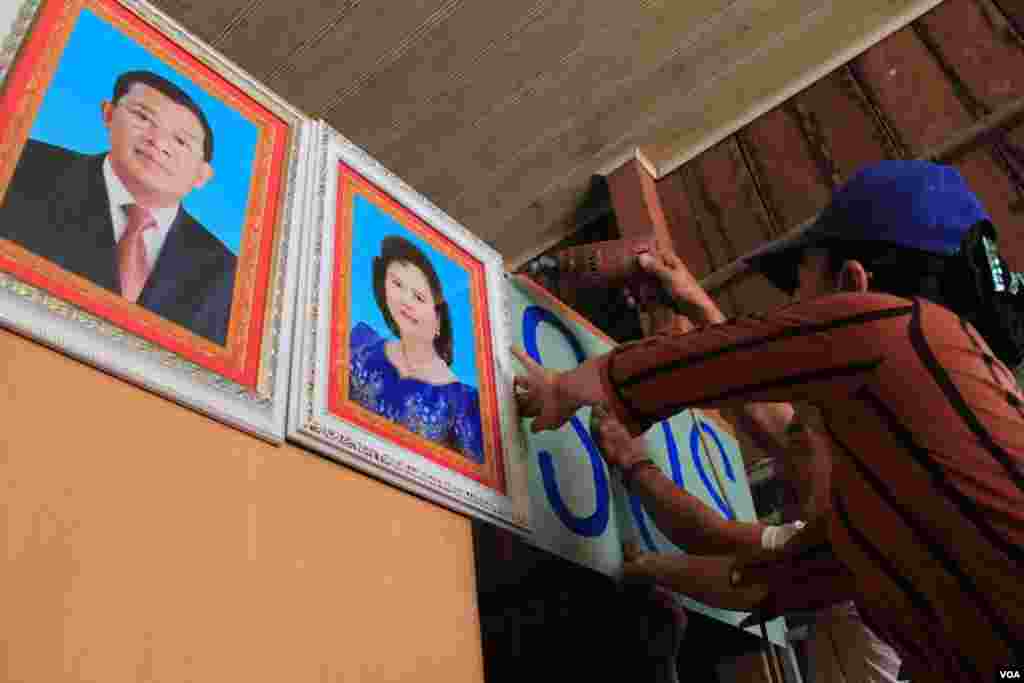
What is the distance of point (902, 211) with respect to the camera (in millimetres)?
881

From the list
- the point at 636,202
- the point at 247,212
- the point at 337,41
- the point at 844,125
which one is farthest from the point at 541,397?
the point at 844,125

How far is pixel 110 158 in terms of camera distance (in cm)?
71

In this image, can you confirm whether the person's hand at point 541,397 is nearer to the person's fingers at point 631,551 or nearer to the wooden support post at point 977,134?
the person's fingers at point 631,551

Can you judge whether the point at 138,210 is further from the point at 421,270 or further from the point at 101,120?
the point at 421,270

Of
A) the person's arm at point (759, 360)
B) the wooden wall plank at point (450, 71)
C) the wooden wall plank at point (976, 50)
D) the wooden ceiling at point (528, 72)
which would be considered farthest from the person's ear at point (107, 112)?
the wooden wall plank at point (976, 50)

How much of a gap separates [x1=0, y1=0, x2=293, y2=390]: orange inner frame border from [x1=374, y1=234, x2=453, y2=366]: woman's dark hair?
14 centimetres

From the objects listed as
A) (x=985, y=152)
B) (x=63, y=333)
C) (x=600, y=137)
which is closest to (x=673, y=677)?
(x=63, y=333)

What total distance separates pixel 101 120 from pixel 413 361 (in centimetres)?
37

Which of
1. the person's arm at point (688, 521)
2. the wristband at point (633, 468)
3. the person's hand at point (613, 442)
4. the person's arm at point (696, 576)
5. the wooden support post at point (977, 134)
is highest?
the wooden support post at point (977, 134)

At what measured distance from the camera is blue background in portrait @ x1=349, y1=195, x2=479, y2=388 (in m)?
0.89

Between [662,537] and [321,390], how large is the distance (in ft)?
2.02

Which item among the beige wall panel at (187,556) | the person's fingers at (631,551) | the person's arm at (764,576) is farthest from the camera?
the person's fingers at (631,551)

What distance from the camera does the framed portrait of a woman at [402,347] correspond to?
2.48 feet

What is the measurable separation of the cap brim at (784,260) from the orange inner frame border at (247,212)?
22.0 inches
